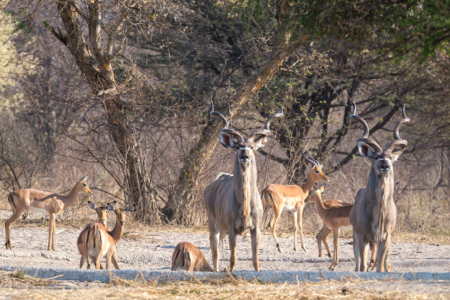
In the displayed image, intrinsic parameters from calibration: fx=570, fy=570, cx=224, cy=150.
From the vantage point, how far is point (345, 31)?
643cm

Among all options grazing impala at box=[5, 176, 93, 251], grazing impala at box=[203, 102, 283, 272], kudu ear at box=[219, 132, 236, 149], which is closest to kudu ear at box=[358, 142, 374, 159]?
grazing impala at box=[203, 102, 283, 272]

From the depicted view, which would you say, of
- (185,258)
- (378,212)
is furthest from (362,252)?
(185,258)

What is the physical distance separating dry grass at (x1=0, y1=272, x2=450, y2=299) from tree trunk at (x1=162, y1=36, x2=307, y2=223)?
820cm

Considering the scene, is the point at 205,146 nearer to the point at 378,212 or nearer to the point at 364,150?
the point at 364,150

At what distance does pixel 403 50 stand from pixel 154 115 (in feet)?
29.6

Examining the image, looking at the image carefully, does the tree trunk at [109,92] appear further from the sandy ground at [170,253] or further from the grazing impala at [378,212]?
the grazing impala at [378,212]

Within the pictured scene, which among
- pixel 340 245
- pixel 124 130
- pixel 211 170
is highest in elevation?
pixel 124 130

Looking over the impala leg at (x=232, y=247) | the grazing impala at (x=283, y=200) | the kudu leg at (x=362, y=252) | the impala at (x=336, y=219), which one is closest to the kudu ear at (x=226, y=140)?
the impala leg at (x=232, y=247)

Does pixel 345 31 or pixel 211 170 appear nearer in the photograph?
pixel 345 31

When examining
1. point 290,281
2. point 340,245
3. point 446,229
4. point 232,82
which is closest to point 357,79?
point 232,82

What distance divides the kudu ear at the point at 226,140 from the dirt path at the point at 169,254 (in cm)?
242

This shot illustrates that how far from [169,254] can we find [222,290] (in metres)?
5.43

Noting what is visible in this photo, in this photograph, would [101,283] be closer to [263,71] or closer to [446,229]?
[263,71]

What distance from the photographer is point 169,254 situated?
10.6 metres
